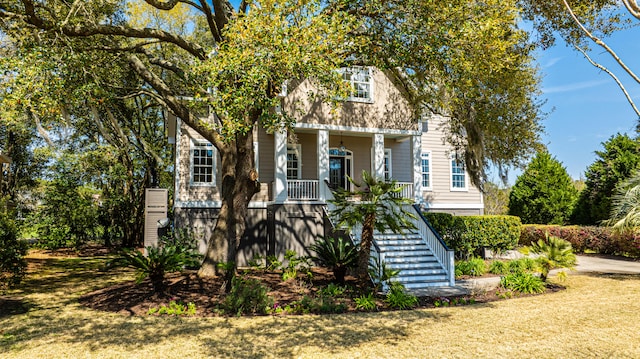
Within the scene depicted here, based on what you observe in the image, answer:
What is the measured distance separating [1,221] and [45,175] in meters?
20.7

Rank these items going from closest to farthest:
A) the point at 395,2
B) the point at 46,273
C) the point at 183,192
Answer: the point at 395,2 < the point at 46,273 < the point at 183,192

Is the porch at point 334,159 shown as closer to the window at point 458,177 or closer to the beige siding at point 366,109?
the beige siding at point 366,109

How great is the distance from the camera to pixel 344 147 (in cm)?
1752

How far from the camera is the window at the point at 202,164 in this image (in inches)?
596

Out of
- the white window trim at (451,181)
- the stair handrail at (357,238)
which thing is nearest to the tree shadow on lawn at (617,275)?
the stair handrail at (357,238)

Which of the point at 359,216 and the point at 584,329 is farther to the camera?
the point at 359,216

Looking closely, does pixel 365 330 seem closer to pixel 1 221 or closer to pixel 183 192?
pixel 1 221

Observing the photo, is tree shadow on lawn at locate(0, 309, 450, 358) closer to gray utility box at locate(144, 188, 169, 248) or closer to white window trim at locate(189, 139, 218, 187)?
gray utility box at locate(144, 188, 169, 248)

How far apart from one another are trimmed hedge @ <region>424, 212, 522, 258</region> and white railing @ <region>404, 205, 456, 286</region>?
2.25 meters

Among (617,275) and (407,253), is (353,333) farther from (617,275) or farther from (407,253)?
(617,275)

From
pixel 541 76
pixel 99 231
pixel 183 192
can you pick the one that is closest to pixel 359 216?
pixel 183 192

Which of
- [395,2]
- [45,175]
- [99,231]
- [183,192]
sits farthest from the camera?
[45,175]

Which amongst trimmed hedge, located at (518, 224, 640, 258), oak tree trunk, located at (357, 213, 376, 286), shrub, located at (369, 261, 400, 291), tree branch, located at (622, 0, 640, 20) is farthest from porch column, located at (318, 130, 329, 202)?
tree branch, located at (622, 0, 640, 20)

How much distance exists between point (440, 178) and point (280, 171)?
9196mm
